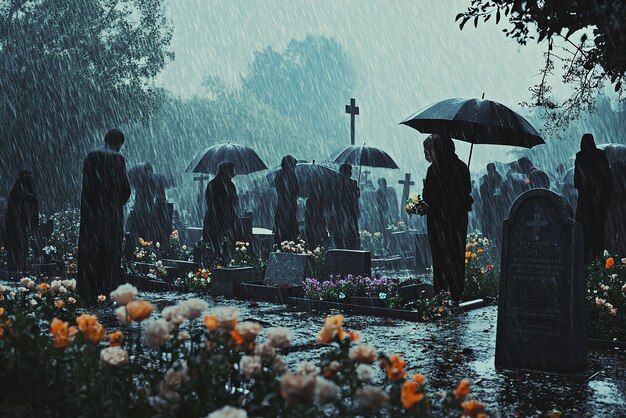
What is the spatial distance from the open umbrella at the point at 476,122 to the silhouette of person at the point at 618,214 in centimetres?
396

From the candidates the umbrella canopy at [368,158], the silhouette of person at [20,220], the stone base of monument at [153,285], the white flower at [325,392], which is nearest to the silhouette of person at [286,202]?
the umbrella canopy at [368,158]

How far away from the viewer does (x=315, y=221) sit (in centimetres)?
1670

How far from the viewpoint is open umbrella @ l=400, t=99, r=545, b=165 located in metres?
10.0

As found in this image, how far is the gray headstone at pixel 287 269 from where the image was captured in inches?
460

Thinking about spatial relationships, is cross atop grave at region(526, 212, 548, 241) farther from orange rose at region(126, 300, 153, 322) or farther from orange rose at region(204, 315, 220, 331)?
orange rose at region(126, 300, 153, 322)

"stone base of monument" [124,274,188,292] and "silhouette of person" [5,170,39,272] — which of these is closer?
"stone base of monument" [124,274,188,292]

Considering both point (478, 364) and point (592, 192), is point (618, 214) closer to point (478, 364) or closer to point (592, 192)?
point (592, 192)

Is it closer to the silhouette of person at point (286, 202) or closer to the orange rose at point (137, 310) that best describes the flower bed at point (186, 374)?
the orange rose at point (137, 310)

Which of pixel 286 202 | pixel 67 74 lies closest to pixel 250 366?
pixel 286 202

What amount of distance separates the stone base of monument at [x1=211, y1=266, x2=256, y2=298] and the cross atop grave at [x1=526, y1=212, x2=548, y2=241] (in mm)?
6321

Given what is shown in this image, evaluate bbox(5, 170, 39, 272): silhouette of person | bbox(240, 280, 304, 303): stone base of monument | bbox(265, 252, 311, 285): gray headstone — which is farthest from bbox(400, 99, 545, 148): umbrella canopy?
bbox(5, 170, 39, 272): silhouette of person

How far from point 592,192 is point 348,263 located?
4291mm

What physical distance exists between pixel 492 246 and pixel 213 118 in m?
70.0

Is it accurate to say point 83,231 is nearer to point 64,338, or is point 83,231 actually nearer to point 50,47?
point 64,338
